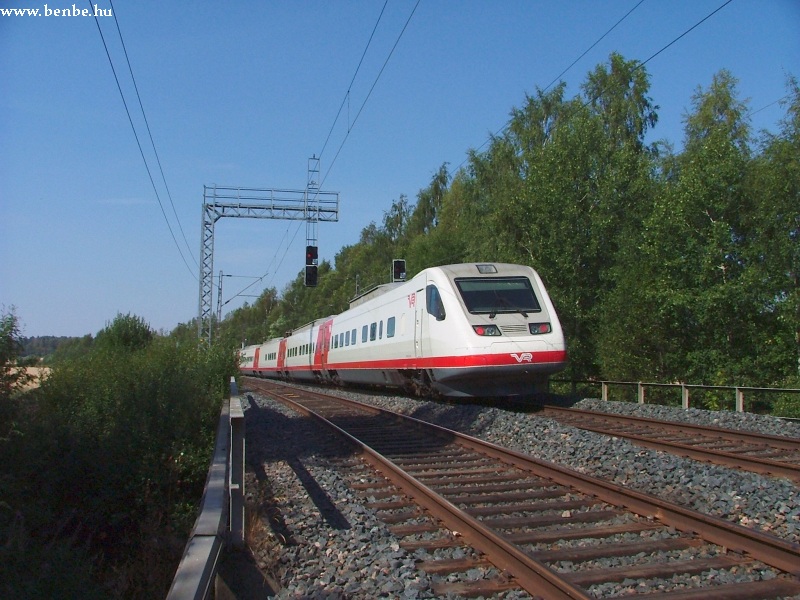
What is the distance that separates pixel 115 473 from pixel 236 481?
3.36 metres

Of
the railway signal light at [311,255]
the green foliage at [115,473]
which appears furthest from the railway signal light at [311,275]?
the green foliage at [115,473]

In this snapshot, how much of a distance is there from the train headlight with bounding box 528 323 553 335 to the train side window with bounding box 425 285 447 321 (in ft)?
5.67

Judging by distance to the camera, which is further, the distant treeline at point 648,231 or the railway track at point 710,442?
the distant treeline at point 648,231

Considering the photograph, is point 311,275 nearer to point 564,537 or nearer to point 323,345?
point 323,345

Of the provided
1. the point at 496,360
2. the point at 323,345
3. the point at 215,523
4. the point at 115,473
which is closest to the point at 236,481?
the point at 215,523

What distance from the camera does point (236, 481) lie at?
613cm

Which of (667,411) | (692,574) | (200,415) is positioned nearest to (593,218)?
(667,411)

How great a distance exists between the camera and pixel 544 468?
7.87 metres

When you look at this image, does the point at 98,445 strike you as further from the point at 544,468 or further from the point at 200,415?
the point at 544,468

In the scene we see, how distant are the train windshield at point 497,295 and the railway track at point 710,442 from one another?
2.41m

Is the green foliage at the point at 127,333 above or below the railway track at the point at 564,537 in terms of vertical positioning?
above

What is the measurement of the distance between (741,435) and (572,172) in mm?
18867

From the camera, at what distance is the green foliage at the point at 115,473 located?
709cm

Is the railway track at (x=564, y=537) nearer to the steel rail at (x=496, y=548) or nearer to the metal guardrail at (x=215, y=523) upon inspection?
the steel rail at (x=496, y=548)
